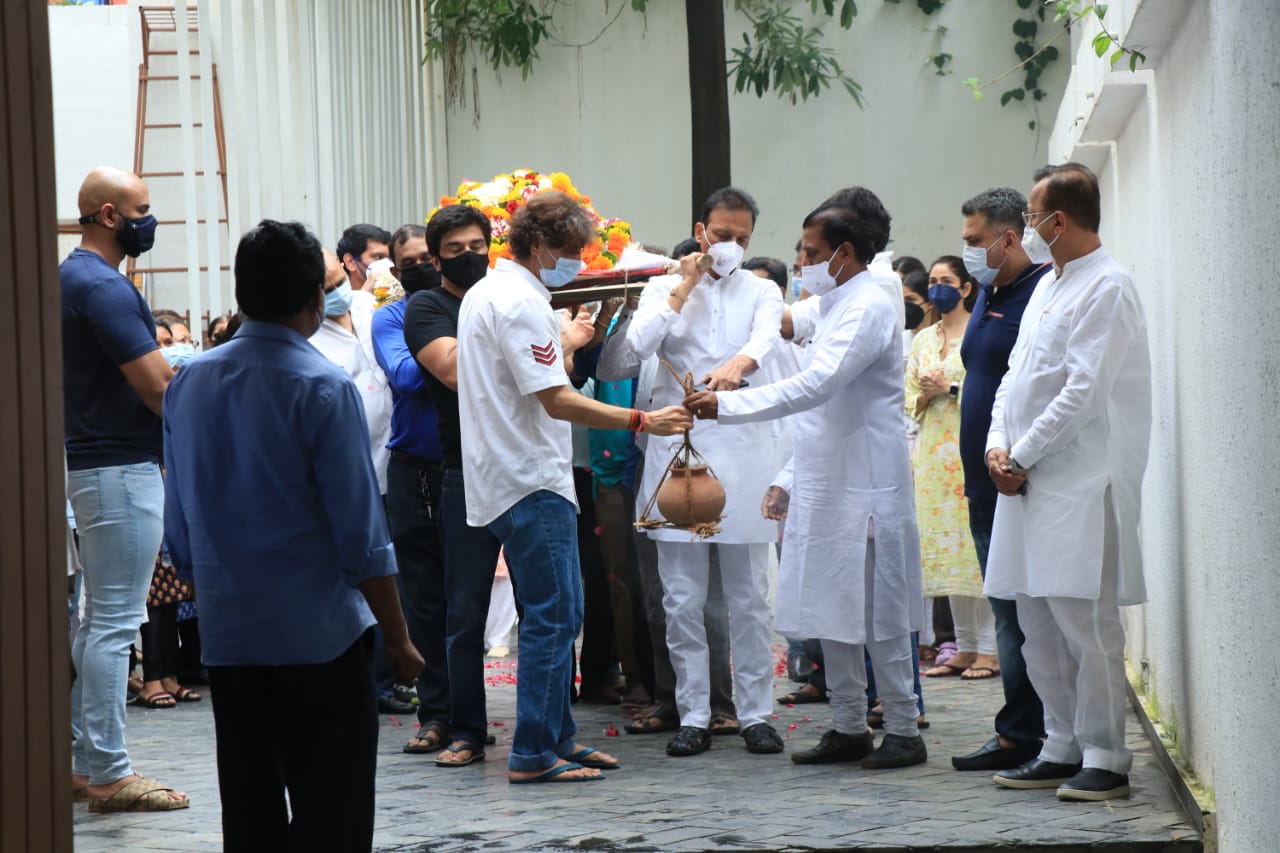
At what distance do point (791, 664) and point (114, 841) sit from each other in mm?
4165

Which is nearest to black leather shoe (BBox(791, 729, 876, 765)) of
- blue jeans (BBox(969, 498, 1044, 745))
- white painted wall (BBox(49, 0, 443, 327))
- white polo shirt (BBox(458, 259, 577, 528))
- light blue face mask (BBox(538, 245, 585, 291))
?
blue jeans (BBox(969, 498, 1044, 745))

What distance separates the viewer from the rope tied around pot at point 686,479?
6008mm

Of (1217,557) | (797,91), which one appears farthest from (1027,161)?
(1217,557)

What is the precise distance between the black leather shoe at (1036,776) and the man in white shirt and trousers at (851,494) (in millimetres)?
481

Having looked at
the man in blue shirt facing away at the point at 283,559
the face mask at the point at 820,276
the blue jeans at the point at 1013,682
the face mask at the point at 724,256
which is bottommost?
the blue jeans at the point at 1013,682

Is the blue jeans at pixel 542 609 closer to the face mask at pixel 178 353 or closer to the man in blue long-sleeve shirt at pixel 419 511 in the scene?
the man in blue long-sleeve shirt at pixel 419 511

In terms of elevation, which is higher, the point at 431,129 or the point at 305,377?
the point at 431,129

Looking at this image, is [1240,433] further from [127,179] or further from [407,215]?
[407,215]

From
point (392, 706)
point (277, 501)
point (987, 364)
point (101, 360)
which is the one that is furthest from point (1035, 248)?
point (392, 706)

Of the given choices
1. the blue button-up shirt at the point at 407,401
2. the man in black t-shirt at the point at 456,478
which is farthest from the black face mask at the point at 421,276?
the man in black t-shirt at the point at 456,478

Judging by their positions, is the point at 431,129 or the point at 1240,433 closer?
the point at 1240,433

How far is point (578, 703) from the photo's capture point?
780 centimetres

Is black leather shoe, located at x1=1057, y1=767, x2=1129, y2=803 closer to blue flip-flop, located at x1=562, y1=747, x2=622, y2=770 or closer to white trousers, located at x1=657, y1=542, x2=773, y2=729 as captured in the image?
white trousers, located at x1=657, y1=542, x2=773, y2=729

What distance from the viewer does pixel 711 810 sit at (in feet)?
17.3
